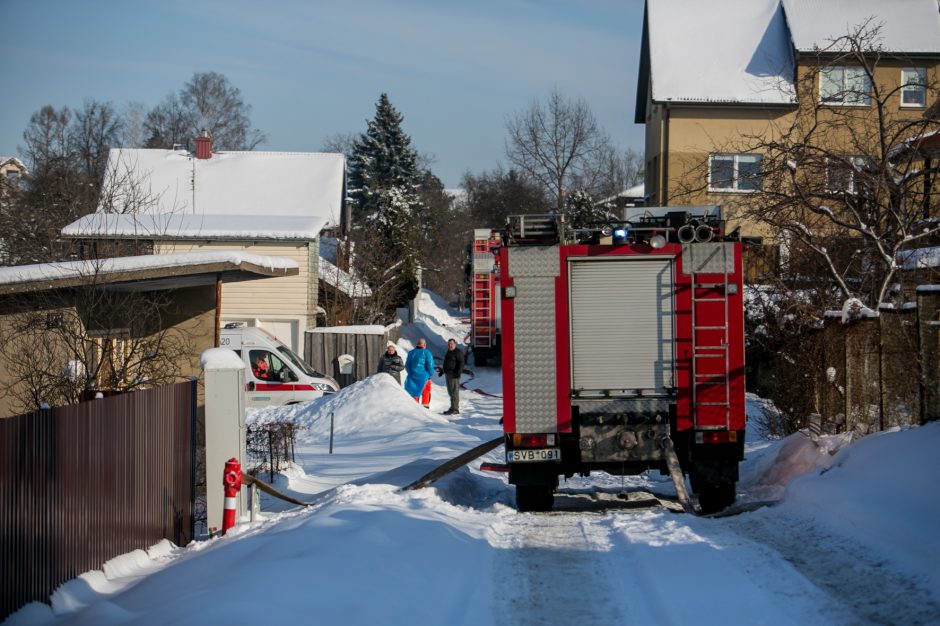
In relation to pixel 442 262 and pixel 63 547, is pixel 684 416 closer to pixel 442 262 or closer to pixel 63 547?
pixel 63 547

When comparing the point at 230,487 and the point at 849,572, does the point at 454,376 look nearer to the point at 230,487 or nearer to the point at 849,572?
the point at 230,487

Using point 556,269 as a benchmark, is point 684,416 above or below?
below

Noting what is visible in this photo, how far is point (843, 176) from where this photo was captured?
14.8 metres

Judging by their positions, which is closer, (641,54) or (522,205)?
(641,54)

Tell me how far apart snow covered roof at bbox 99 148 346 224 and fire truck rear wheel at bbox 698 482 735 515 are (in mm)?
30607

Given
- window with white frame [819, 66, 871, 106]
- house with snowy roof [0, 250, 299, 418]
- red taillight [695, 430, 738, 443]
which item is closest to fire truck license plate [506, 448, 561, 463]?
red taillight [695, 430, 738, 443]

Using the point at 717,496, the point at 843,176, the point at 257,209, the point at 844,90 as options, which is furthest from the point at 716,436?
the point at 257,209

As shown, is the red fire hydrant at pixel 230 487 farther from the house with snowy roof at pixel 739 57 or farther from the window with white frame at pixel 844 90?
the house with snowy roof at pixel 739 57

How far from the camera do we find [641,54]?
45438 mm

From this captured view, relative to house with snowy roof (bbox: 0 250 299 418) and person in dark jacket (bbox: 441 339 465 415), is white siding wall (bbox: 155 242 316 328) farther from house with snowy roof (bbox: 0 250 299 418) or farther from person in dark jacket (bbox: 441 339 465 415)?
house with snowy roof (bbox: 0 250 299 418)

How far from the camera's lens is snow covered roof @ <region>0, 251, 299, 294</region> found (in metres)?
12.2

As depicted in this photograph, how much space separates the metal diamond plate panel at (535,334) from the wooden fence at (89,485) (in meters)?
3.78

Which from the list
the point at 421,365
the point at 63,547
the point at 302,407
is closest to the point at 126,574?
the point at 63,547

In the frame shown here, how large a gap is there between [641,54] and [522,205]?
37158 millimetres
